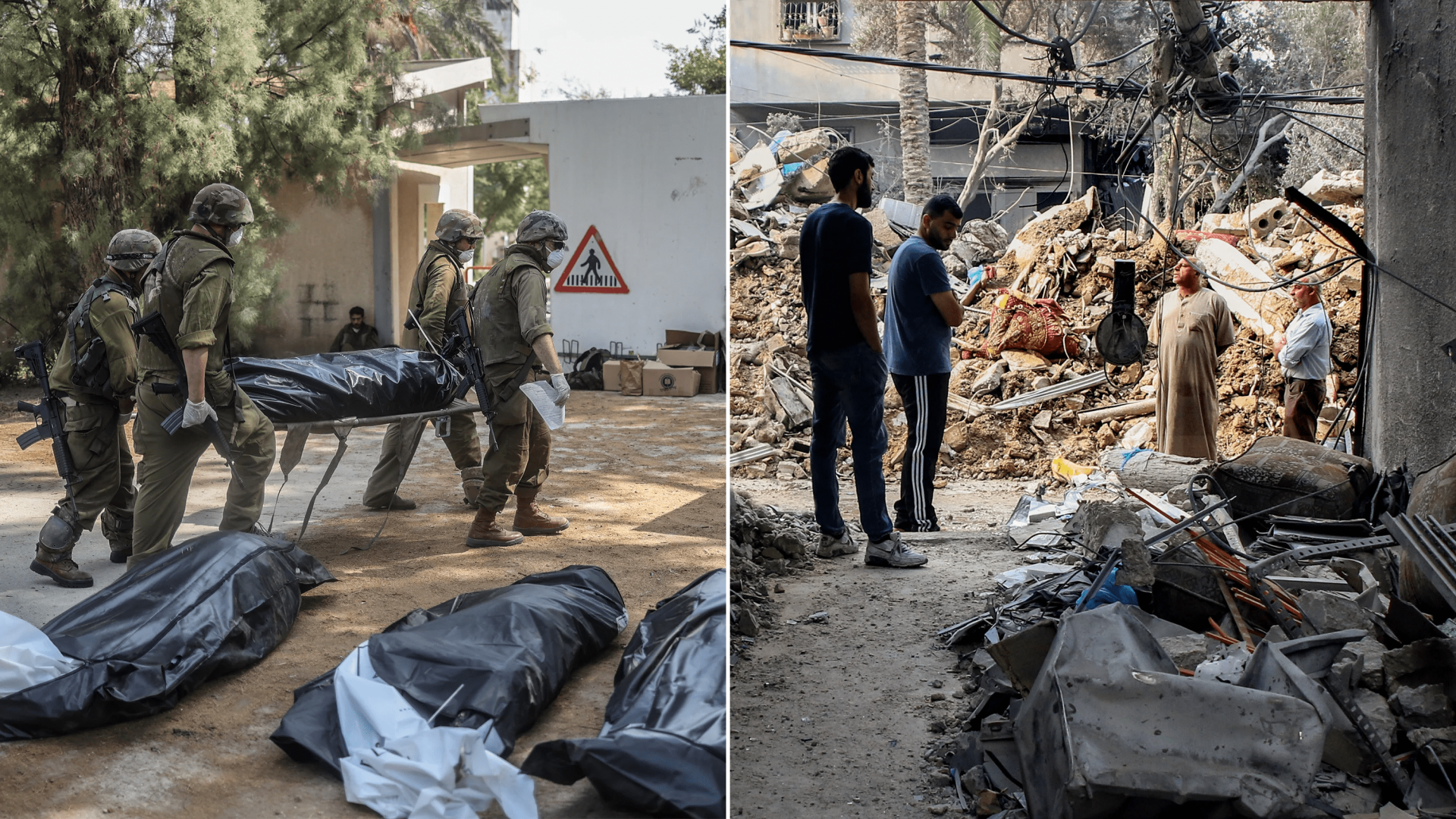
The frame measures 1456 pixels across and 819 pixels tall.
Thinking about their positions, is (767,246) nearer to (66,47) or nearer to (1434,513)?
(66,47)

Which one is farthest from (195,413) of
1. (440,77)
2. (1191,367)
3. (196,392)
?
(1191,367)

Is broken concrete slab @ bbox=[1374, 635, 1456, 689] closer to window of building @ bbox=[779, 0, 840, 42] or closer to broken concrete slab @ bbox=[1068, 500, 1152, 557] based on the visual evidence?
broken concrete slab @ bbox=[1068, 500, 1152, 557]

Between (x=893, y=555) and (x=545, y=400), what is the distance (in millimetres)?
1594

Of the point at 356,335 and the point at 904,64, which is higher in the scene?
the point at 904,64

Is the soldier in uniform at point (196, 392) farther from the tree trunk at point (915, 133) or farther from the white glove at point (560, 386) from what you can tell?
the tree trunk at point (915, 133)

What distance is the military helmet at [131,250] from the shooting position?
381cm

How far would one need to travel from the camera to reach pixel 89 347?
387cm

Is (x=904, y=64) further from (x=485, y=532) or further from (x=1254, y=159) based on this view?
(x=1254, y=159)

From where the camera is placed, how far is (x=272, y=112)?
4.99 metres

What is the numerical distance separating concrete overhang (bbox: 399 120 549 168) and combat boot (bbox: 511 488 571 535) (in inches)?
96.0

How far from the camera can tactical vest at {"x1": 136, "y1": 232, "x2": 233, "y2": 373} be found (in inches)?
138

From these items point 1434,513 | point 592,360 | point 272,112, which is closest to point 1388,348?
point 1434,513

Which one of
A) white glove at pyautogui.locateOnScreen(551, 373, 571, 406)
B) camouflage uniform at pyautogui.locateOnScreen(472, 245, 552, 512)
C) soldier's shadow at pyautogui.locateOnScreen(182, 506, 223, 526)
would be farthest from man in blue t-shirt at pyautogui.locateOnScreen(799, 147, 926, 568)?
soldier's shadow at pyautogui.locateOnScreen(182, 506, 223, 526)

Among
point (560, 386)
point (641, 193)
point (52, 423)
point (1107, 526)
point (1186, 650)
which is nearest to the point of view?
point (1186, 650)
